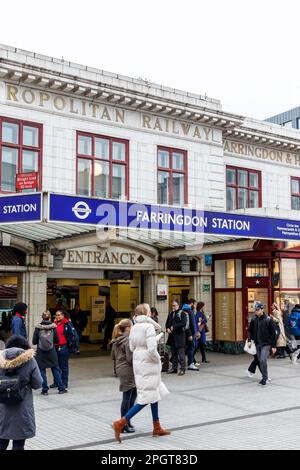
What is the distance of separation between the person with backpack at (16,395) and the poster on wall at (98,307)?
17.0 m

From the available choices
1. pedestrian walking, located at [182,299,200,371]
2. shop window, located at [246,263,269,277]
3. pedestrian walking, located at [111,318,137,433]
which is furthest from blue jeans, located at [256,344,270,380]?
shop window, located at [246,263,269,277]

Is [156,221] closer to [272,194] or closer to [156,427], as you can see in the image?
[156,427]

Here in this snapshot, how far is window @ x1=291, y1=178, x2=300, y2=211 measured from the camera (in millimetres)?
23484

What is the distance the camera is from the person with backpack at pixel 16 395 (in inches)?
227

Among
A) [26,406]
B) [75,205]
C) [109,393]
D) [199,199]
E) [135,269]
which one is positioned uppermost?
[199,199]

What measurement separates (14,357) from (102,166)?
11.9 metres

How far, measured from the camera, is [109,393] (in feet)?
37.9

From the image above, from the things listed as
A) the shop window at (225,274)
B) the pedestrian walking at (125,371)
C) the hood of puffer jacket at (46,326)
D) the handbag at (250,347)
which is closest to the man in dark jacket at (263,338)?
the handbag at (250,347)

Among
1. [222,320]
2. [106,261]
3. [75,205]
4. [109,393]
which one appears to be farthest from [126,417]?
[222,320]

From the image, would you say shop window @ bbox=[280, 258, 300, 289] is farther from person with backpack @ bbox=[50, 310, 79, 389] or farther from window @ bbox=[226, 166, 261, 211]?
person with backpack @ bbox=[50, 310, 79, 389]

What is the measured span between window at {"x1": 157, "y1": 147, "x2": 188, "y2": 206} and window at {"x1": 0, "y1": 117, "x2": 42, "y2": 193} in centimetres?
421

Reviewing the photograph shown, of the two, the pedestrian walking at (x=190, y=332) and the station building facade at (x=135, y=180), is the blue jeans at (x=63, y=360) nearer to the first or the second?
the station building facade at (x=135, y=180)

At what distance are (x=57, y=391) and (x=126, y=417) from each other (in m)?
4.24
